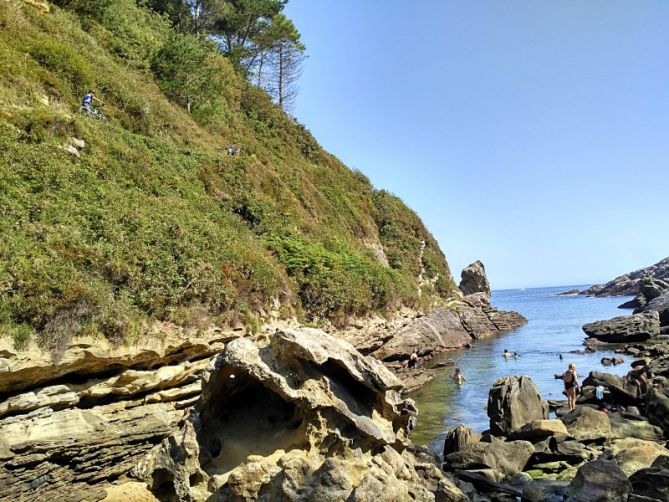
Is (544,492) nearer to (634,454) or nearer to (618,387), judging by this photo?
(634,454)

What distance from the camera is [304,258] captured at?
23891mm

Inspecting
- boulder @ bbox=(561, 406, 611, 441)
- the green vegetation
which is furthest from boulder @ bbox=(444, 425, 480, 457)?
the green vegetation

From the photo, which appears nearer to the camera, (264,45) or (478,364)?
(478,364)

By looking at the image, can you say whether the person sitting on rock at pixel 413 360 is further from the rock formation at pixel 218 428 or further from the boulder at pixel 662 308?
the boulder at pixel 662 308

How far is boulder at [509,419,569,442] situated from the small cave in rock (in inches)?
360

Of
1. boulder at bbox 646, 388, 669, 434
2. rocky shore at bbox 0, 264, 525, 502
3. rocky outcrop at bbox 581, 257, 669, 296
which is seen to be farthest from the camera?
rocky outcrop at bbox 581, 257, 669, 296

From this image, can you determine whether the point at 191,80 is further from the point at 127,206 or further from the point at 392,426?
the point at 392,426

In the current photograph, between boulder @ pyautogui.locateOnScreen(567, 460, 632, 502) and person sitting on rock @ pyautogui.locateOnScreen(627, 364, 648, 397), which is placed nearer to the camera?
boulder @ pyautogui.locateOnScreen(567, 460, 632, 502)

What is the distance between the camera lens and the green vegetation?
11859 mm

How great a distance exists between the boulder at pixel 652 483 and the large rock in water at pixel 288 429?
3.91 m

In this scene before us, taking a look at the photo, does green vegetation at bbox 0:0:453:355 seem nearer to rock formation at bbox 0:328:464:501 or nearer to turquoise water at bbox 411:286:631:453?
rock formation at bbox 0:328:464:501

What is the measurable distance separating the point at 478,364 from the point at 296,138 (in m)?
27.4

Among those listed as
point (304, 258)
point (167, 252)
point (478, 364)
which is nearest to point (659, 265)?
point (478, 364)

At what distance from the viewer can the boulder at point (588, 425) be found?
51.6 ft
